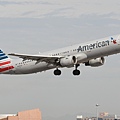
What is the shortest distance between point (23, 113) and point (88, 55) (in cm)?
3672

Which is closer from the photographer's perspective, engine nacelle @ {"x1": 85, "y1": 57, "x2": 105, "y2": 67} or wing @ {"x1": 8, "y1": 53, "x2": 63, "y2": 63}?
wing @ {"x1": 8, "y1": 53, "x2": 63, "y2": 63}

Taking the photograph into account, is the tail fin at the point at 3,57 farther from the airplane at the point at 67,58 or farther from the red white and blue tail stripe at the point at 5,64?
the airplane at the point at 67,58

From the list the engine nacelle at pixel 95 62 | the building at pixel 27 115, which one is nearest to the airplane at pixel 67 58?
the engine nacelle at pixel 95 62

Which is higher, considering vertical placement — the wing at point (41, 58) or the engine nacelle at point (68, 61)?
the wing at point (41, 58)

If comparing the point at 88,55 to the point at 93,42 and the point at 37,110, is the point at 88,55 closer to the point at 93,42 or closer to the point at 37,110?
the point at 93,42

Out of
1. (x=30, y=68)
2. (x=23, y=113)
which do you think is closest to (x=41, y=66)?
(x=30, y=68)

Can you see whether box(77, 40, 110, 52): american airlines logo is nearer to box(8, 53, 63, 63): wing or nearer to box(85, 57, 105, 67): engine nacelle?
box(8, 53, 63, 63): wing

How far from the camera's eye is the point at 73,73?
9200 centimetres

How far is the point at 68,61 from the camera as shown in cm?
8481

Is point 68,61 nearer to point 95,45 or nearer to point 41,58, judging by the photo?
point 41,58

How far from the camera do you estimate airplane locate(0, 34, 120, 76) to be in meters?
81.8

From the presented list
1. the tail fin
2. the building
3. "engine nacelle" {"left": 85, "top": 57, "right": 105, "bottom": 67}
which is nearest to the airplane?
"engine nacelle" {"left": 85, "top": 57, "right": 105, "bottom": 67}

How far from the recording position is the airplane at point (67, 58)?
8181 cm

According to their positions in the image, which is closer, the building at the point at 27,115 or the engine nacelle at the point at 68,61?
the engine nacelle at the point at 68,61
